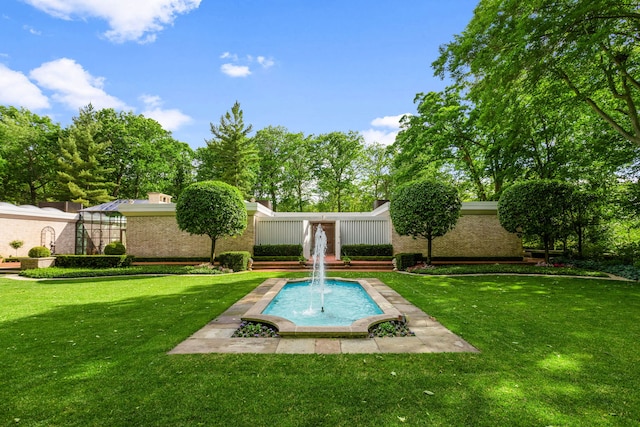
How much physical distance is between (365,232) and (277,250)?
526 centimetres

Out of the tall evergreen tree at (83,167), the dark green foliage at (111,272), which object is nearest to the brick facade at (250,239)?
the dark green foliage at (111,272)

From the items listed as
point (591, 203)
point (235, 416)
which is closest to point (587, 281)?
point (591, 203)

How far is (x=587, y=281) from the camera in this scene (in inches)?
392

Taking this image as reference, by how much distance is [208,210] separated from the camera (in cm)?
1263

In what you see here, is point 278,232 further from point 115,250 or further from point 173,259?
point 115,250

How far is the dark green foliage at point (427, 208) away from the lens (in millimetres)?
12516

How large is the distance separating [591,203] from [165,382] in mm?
16646

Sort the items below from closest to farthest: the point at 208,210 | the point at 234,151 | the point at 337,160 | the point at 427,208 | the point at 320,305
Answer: the point at 320,305, the point at 427,208, the point at 208,210, the point at 234,151, the point at 337,160

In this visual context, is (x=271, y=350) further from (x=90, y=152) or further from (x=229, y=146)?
(x=90, y=152)

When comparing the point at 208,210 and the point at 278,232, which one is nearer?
the point at 208,210

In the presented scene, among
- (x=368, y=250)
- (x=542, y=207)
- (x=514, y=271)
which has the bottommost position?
(x=514, y=271)

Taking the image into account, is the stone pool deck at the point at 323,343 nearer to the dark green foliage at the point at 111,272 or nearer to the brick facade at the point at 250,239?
the dark green foliage at the point at 111,272

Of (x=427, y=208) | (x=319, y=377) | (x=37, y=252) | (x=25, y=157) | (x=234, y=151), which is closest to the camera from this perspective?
(x=319, y=377)

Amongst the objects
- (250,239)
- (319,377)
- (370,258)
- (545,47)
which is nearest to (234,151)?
(250,239)
